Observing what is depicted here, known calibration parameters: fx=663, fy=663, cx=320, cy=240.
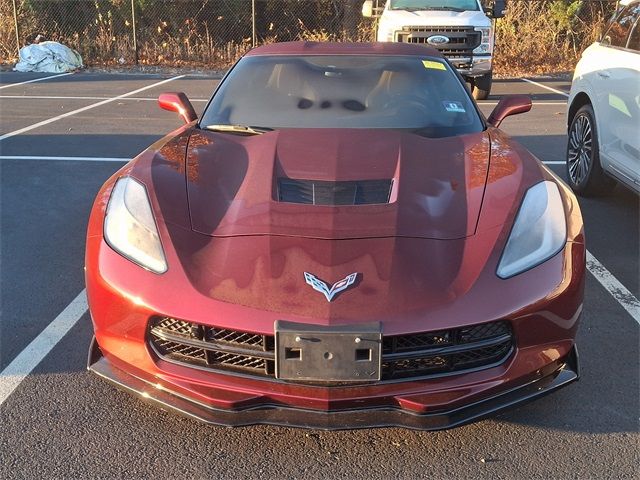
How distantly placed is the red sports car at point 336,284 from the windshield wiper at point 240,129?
1.38 ft

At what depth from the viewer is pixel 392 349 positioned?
227cm

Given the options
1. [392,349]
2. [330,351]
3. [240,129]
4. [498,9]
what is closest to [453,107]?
[240,129]

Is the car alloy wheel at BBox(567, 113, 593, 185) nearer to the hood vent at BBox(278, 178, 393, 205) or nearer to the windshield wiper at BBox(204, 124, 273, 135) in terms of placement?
the windshield wiper at BBox(204, 124, 273, 135)

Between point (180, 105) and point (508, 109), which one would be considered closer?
point (508, 109)

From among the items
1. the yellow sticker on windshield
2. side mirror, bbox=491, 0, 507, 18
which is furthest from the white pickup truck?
the yellow sticker on windshield

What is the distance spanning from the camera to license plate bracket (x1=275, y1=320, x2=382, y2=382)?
2189mm

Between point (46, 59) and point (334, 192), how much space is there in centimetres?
1566

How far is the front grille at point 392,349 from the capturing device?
7.50 ft

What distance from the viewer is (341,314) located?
2232 millimetres

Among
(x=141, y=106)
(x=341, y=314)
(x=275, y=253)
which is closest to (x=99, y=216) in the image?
(x=275, y=253)

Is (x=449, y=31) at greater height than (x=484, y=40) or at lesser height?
greater

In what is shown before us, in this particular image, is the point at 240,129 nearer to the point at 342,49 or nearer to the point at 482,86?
the point at 342,49

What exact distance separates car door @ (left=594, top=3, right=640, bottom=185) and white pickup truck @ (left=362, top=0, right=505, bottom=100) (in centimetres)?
578

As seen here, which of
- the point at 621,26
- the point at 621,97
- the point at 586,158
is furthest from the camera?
the point at 586,158
